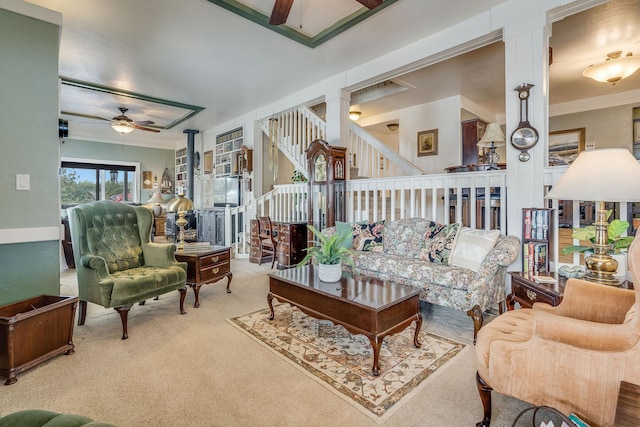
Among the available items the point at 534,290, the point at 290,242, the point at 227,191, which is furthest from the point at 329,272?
the point at 227,191

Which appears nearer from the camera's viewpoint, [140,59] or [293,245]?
[140,59]

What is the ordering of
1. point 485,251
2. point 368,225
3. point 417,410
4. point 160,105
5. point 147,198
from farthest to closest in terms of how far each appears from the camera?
point 147,198 < point 160,105 < point 368,225 < point 485,251 < point 417,410

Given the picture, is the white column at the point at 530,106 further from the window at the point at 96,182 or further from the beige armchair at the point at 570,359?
the window at the point at 96,182

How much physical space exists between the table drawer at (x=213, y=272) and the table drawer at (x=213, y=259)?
44mm

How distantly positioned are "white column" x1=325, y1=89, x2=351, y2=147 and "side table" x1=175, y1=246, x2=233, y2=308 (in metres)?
Answer: 2.55

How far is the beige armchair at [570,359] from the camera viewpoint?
3.79 feet

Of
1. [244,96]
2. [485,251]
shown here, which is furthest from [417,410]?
[244,96]

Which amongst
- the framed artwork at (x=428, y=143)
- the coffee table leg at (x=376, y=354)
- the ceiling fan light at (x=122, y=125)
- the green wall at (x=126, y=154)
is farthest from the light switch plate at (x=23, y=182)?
the green wall at (x=126, y=154)

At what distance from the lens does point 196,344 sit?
97.1 inches

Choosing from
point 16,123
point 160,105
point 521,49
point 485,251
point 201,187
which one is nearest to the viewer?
point 16,123

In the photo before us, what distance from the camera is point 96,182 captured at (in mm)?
9250

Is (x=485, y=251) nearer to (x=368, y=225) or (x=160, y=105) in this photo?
(x=368, y=225)

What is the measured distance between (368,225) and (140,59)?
12.9ft

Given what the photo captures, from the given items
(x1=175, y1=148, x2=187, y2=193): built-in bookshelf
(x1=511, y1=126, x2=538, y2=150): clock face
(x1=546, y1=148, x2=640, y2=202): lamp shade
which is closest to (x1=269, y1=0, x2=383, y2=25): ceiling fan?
(x1=511, y1=126, x2=538, y2=150): clock face
